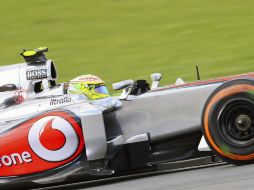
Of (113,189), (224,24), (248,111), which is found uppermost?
(224,24)

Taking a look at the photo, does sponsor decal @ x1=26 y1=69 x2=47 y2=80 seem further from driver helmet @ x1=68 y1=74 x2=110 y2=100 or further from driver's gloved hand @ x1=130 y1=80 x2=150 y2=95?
driver's gloved hand @ x1=130 y1=80 x2=150 y2=95

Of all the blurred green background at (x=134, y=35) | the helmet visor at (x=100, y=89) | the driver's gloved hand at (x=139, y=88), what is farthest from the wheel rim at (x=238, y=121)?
the blurred green background at (x=134, y=35)

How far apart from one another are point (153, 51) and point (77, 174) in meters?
9.47

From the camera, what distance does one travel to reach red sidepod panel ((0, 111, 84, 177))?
682 cm

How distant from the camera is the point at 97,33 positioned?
17406 mm

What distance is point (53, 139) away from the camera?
22.5ft

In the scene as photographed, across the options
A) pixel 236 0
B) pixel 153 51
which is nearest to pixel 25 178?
pixel 153 51

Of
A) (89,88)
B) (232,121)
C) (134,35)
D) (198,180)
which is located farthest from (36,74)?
(134,35)

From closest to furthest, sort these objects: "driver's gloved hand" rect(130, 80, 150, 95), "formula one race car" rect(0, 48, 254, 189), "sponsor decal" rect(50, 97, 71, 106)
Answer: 1. "formula one race car" rect(0, 48, 254, 189)
2. "driver's gloved hand" rect(130, 80, 150, 95)
3. "sponsor decal" rect(50, 97, 71, 106)

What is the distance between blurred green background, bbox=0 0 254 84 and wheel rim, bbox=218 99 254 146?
811 centimetres

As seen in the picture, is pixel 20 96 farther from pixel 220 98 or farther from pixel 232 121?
pixel 232 121

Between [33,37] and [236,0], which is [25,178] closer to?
[33,37]

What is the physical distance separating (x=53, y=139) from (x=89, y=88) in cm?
119

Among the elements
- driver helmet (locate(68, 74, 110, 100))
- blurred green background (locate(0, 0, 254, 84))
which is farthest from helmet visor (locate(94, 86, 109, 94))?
blurred green background (locate(0, 0, 254, 84))
